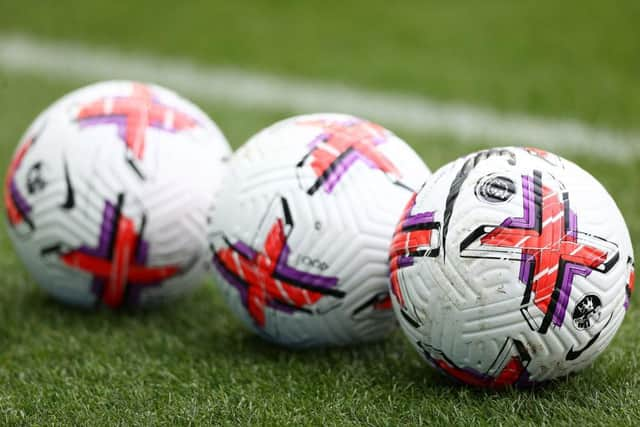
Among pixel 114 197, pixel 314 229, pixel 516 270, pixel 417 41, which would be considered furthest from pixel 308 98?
pixel 516 270

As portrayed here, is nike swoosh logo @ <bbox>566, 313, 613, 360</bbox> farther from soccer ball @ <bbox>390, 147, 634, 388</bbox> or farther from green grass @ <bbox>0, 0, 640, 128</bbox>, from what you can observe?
green grass @ <bbox>0, 0, 640, 128</bbox>

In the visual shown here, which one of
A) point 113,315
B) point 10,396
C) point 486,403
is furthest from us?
point 113,315

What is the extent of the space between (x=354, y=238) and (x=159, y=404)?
965 millimetres

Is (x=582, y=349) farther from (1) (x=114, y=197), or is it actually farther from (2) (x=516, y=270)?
(1) (x=114, y=197)

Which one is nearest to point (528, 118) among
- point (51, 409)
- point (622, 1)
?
point (622, 1)

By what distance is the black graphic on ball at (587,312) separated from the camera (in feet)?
10.4

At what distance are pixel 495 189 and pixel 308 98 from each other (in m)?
6.37

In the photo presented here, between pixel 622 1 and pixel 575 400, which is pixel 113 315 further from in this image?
pixel 622 1

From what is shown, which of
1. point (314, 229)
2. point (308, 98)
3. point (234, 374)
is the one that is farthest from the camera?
point (308, 98)

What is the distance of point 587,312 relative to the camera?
3.18 m

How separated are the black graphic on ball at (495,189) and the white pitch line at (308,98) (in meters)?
4.03

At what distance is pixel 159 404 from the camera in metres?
3.47

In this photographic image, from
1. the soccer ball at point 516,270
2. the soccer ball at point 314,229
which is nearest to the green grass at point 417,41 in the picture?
the soccer ball at point 314,229

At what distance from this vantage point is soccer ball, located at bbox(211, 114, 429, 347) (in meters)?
3.68
